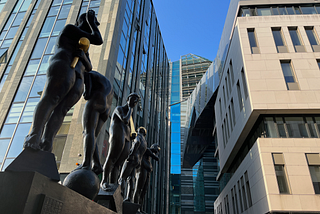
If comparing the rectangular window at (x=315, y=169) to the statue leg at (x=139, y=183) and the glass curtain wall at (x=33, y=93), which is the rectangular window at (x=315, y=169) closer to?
the statue leg at (x=139, y=183)

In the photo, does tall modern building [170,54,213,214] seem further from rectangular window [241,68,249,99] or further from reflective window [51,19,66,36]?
reflective window [51,19,66,36]

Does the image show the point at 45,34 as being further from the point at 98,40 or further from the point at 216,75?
the point at 216,75

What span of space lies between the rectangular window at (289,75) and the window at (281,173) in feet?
18.7

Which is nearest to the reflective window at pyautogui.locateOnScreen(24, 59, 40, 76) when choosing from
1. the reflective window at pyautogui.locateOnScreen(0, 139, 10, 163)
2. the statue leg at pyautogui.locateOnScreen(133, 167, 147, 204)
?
the reflective window at pyautogui.locateOnScreen(0, 139, 10, 163)

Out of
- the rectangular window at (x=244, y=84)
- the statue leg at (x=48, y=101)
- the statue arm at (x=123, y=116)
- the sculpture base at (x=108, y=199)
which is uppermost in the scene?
the rectangular window at (x=244, y=84)

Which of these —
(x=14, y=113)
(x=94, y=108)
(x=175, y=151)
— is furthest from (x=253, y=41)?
(x=175, y=151)

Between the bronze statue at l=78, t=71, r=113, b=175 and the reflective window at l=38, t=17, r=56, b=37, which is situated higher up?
the reflective window at l=38, t=17, r=56, b=37

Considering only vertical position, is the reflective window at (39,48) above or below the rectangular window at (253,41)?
below

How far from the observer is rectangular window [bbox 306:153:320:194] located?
50.9 feet

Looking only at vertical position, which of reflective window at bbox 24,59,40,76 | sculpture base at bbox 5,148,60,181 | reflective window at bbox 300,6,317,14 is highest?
reflective window at bbox 300,6,317,14

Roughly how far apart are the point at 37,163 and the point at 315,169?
1835 centimetres

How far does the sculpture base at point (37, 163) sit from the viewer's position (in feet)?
7.39

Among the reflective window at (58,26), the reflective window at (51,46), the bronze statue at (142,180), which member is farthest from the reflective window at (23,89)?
the bronze statue at (142,180)

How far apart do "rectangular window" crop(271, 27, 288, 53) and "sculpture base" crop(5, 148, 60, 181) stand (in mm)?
22426
